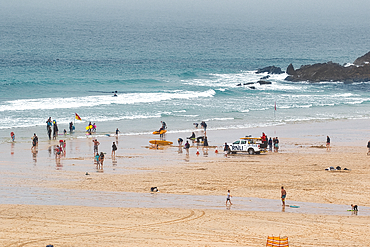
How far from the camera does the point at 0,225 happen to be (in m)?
16.3

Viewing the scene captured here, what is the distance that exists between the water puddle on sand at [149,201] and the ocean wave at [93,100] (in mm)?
31210

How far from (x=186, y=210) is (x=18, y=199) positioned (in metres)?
6.98

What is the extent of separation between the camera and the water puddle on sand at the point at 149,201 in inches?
722

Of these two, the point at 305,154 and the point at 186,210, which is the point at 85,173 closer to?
the point at 186,210

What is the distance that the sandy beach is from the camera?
1541cm

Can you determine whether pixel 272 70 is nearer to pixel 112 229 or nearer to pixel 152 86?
pixel 152 86

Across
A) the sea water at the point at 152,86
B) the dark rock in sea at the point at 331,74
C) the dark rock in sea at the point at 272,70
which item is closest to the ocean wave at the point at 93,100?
the sea water at the point at 152,86

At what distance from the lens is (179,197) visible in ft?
65.1

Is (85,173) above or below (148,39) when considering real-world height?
below

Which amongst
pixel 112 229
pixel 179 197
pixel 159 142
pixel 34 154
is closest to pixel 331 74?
pixel 159 142

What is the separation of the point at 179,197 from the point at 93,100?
39.2m

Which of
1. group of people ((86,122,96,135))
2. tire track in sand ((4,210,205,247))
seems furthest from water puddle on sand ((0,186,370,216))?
group of people ((86,122,96,135))

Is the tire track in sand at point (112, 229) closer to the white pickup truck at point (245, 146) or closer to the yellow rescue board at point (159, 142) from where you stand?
the white pickup truck at point (245, 146)

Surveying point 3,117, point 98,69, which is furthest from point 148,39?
point 3,117
